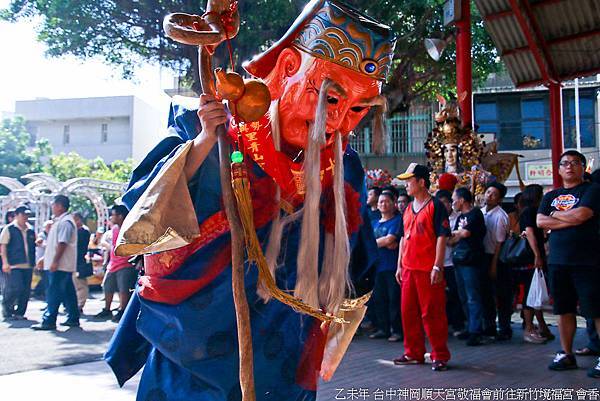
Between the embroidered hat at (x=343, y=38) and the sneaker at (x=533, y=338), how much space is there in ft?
18.2

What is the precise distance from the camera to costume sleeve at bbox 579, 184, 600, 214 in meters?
4.82

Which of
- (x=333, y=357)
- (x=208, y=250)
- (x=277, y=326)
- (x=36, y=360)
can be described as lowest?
(x=36, y=360)

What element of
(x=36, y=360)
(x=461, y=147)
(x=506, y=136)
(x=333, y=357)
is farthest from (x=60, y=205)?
(x=506, y=136)

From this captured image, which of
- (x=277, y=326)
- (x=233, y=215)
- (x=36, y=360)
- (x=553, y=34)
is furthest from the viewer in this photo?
(x=553, y=34)

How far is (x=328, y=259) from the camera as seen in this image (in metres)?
2.29

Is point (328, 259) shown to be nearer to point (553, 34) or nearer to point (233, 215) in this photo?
point (233, 215)

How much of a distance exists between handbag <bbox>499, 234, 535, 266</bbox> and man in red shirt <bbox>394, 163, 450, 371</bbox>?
1.59 metres

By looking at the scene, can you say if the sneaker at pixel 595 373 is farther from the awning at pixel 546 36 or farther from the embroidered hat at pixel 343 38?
the awning at pixel 546 36

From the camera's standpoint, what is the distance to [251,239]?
1964 mm

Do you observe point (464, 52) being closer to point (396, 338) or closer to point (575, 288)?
point (396, 338)

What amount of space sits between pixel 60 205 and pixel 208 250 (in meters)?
7.13

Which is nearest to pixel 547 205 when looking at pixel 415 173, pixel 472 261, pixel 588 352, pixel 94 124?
pixel 415 173

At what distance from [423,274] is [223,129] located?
376 cm

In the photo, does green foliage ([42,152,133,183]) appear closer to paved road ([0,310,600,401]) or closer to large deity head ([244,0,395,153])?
paved road ([0,310,600,401])
